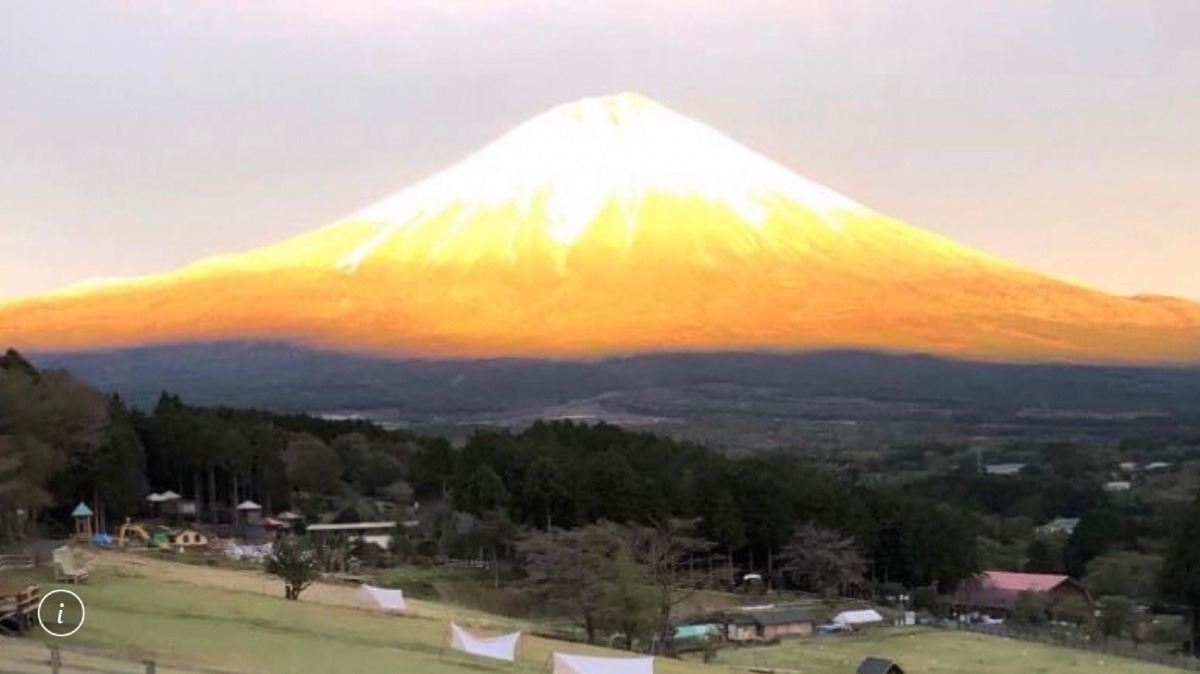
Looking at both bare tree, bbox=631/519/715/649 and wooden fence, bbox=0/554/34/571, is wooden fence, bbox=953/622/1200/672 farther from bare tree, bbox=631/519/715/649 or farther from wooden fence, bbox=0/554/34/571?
wooden fence, bbox=0/554/34/571

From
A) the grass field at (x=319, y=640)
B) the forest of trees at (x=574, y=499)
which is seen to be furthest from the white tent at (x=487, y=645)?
the forest of trees at (x=574, y=499)

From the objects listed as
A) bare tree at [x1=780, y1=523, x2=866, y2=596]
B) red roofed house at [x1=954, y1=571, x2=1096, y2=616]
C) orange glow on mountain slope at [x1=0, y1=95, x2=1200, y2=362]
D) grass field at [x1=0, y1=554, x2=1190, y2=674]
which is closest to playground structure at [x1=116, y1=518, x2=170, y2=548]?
grass field at [x1=0, y1=554, x2=1190, y2=674]

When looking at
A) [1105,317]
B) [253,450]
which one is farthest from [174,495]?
[1105,317]

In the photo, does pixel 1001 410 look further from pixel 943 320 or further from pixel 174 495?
pixel 174 495

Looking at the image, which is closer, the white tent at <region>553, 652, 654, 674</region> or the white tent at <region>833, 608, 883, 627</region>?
the white tent at <region>553, 652, 654, 674</region>

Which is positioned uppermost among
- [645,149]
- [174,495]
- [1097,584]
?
[645,149]

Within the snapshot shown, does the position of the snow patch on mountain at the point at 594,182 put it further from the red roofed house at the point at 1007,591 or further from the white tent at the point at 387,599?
the white tent at the point at 387,599

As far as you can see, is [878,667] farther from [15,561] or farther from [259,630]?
[15,561]
